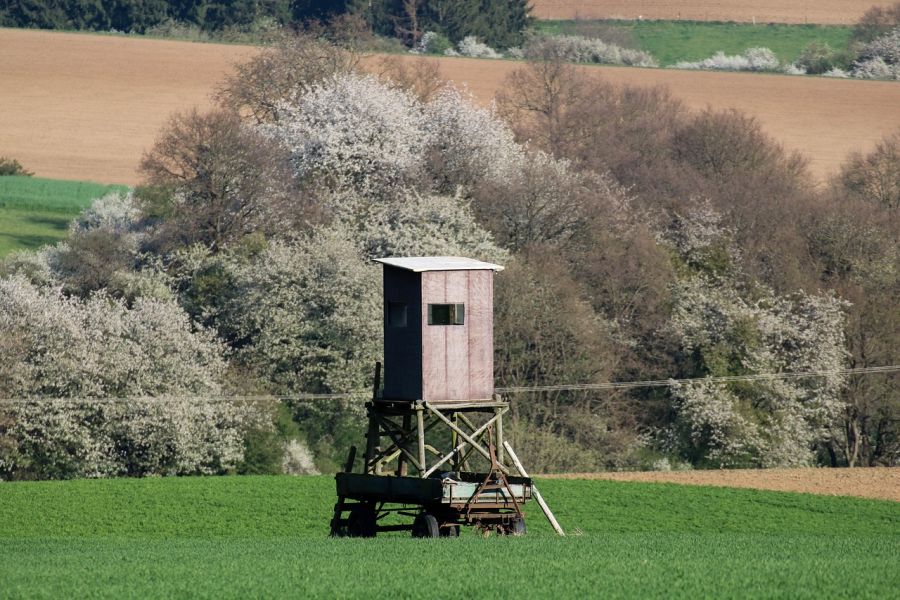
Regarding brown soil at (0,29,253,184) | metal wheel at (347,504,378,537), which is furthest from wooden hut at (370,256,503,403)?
brown soil at (0,29,253,184)

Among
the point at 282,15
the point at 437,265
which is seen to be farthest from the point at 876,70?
the point at 437,265

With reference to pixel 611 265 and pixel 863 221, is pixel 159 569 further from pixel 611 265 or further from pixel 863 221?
pixel 863 221

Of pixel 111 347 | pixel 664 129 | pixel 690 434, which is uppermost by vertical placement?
pixel 664 129

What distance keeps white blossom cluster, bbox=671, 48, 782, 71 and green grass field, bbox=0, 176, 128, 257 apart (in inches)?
1671

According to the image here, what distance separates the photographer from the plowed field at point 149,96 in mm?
87938

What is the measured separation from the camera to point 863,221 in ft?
217

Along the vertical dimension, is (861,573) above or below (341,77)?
below

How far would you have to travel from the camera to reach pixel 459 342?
31.4 metres

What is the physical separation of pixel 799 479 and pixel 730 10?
80231 millimetres

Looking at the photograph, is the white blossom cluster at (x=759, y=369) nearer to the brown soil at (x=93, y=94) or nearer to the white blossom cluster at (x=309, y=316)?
the white blossom cluster at (x=309, y=316)

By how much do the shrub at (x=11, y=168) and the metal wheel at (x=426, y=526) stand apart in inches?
2346

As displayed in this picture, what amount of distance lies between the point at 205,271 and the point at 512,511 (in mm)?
34330

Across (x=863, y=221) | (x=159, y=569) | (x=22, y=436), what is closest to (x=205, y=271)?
(x=22, y=436)

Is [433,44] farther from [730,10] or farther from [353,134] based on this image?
[353,134]
